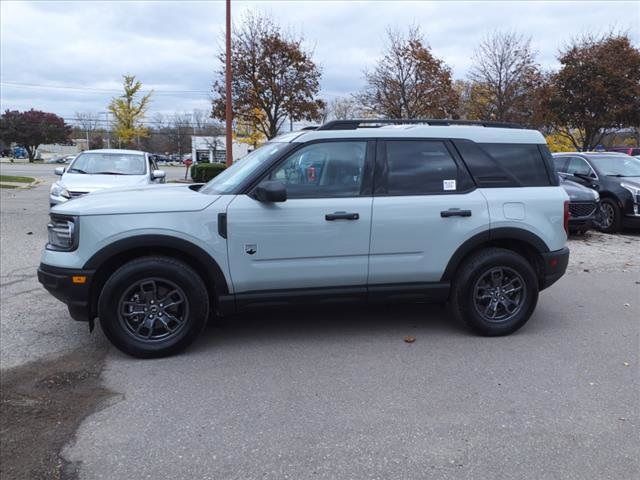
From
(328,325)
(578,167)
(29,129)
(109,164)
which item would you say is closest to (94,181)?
(109,164)

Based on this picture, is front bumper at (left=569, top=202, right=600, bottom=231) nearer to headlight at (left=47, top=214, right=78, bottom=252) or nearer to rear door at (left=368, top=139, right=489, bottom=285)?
rear door at (left=368, top=139, right=489, bottom=285)

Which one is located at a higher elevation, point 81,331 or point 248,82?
point 248,82

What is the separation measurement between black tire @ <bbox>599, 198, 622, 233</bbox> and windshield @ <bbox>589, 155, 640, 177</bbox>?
0.66 metres

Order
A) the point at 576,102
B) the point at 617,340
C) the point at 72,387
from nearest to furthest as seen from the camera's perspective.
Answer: the point at 72,387 → the point at 617,340 → the point at 576,102

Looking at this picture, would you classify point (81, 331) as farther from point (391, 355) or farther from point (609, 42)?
point (609, 42)

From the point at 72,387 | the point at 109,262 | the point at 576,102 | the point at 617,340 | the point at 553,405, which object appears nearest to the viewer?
the point at 553,405

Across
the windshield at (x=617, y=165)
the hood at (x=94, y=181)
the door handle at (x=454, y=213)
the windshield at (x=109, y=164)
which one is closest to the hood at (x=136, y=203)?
the door handle at (x=454, y=213)

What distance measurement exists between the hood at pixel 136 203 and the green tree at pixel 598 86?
65.7 ft

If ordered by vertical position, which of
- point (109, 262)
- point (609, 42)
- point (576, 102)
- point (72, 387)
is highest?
point (609, 42)

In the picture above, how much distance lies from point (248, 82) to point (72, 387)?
60.9 feet

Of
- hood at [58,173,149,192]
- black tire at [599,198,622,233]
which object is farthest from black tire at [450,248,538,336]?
black tire at [599,198,622,233]

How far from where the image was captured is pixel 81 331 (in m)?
5.12

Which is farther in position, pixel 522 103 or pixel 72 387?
pixel 522 103

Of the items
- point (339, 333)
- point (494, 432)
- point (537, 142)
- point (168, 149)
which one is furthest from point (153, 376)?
point (168, 149)
